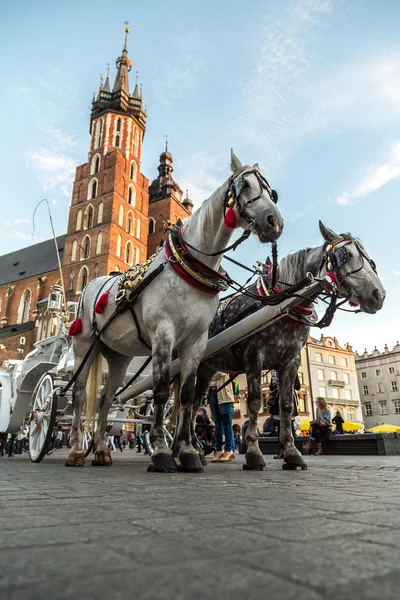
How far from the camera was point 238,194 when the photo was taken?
3.82 metres

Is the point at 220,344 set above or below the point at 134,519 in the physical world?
above

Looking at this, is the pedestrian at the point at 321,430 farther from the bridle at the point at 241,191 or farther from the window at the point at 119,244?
the window at the point at 119,244

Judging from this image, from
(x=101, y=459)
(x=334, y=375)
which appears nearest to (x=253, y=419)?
(x=101, y=459)

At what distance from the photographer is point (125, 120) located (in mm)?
46938

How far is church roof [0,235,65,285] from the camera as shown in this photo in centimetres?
4744

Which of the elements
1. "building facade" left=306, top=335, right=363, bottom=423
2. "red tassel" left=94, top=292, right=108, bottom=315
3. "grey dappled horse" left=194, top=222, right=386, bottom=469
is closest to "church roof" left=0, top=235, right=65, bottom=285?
"building facade" left=306, top=335, right=363, bottom=423

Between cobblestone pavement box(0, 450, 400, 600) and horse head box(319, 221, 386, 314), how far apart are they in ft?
8.85

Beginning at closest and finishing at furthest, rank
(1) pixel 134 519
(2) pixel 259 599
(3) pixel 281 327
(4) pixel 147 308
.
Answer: (2) pixel 259 599 → (1) pixel 134 519 → (4) pixel 147 308 → (3) pixel 281 327

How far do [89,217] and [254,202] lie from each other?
40.4 m

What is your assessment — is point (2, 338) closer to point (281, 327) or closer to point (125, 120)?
point (125, 120)

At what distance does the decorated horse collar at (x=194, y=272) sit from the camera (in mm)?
3918

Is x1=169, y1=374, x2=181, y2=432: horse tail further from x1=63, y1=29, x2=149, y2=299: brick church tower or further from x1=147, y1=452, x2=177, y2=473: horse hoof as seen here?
x1=63, y1=29, x2=149, y2=299: brick church tower

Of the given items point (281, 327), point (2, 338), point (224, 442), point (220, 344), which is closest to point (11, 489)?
point (220, 344)

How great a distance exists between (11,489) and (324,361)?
5135cm
